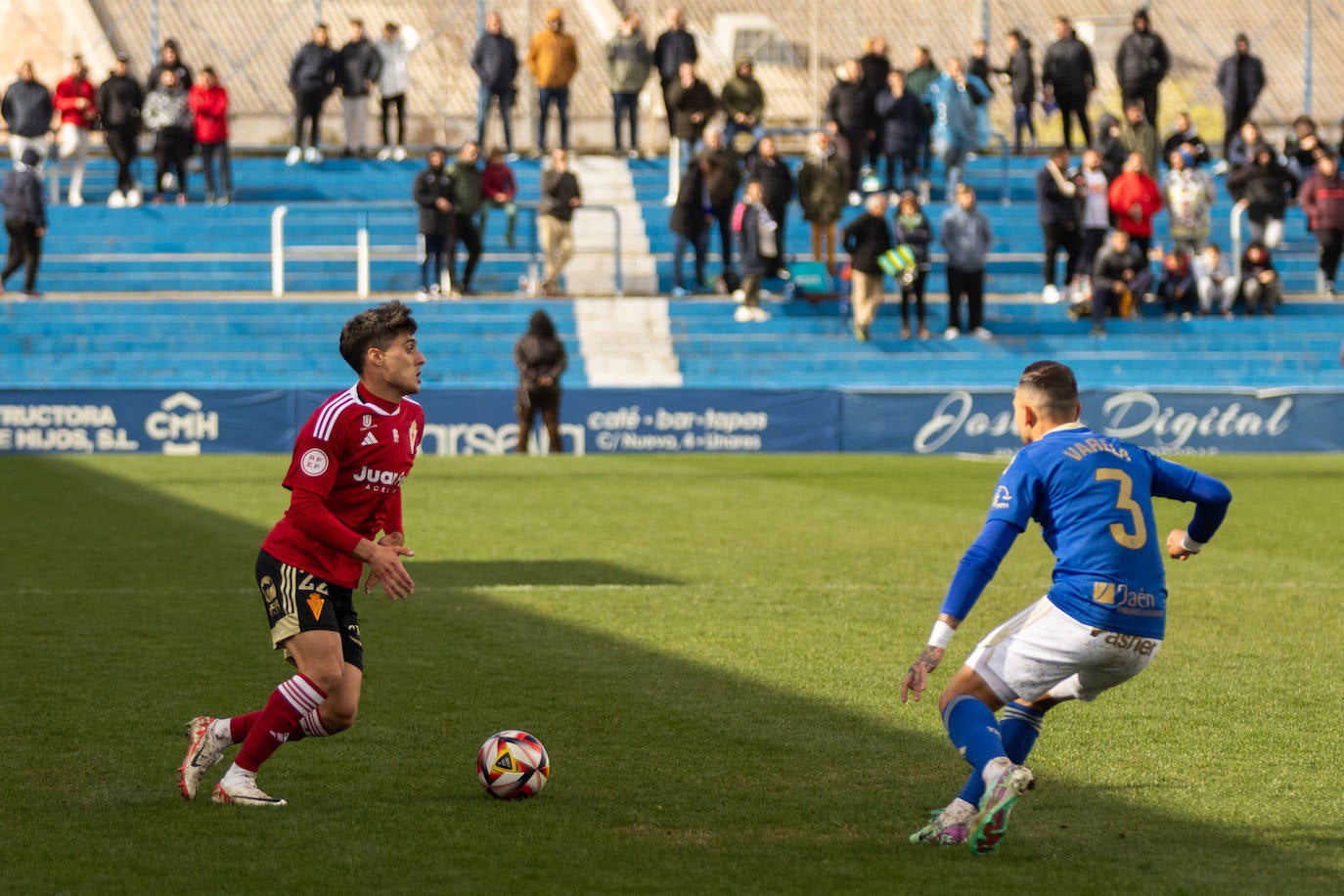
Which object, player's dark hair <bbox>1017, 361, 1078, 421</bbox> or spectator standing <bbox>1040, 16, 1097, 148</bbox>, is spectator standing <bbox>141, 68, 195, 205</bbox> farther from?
player's dark hair <bbox>1017, 361, 1078, 421</bbox>

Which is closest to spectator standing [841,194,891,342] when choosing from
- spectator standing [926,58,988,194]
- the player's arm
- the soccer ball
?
spectator standing [926,58,988,194]

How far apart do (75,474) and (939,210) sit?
15.0 meters

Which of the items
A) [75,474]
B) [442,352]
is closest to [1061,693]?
[75,474]

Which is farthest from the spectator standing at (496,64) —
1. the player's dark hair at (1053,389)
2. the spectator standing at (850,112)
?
the player's dark hair at (1053,389)

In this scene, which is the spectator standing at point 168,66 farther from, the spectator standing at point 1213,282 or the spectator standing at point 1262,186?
the spectator standing at point 1262,186

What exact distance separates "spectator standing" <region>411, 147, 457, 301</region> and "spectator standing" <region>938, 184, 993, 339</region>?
22.0 ft

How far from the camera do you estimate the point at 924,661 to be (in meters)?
5.35

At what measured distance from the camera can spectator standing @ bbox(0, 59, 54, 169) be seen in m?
27.8

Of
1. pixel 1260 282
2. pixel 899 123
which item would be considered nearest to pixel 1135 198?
pixel 1260 282

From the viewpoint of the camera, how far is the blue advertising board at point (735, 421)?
23594mm

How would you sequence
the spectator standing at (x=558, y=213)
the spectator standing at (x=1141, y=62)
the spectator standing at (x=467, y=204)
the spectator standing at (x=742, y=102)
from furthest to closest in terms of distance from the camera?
1. the spectator standing at (x=1141, y=62)
2. the spectator standing at (x=742, y=102)
3. the spectator standing at (x=558, y=213)
4. the spectator standing at (x=467, y=204)

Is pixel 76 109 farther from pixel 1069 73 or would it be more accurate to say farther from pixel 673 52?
pixel 1069 73

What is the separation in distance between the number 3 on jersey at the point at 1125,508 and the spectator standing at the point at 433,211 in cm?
2104

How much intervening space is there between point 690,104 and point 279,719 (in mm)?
23048
